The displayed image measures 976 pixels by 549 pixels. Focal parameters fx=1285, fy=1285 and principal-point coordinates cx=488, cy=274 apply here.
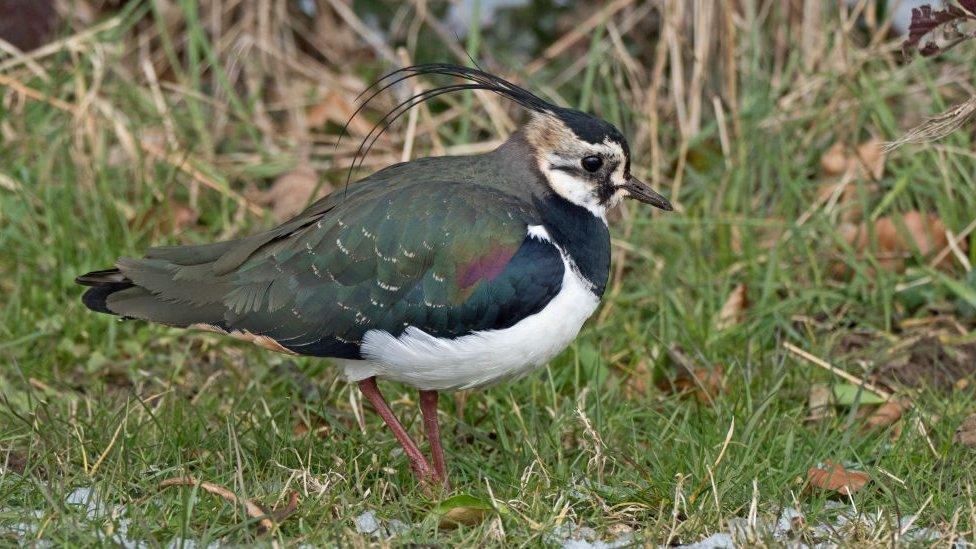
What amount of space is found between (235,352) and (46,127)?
1.84 m

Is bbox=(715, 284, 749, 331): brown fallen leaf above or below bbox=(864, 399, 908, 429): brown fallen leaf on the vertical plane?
above

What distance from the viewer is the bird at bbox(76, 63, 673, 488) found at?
12.6 feet

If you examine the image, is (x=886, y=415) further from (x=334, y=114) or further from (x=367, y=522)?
(x=334, y=114)

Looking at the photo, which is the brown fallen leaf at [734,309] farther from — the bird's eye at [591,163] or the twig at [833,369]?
the bird's eye at [591,163]

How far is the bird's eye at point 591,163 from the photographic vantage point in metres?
4.17

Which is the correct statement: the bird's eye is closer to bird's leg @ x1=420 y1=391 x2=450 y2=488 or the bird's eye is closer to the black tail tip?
bird's leg @ x1=420 y1=391 x2=450 y2=488

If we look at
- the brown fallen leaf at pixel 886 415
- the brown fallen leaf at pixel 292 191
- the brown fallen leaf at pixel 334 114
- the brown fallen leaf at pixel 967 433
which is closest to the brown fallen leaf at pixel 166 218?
the brown fallen leaf at pixel 292 191

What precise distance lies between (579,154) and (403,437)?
1.07 m

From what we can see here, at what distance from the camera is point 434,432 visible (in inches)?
162

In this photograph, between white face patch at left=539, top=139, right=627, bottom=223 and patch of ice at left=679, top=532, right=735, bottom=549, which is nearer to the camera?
patch of ice at left=679, top=532, right=735, bottom=549

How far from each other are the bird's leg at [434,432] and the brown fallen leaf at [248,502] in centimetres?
55

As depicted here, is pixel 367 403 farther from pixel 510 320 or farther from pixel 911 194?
pixel 911 194

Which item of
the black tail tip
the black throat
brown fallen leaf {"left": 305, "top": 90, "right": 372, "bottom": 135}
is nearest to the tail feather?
the black tail tip

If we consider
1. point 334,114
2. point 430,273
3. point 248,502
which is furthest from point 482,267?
point 334,114
